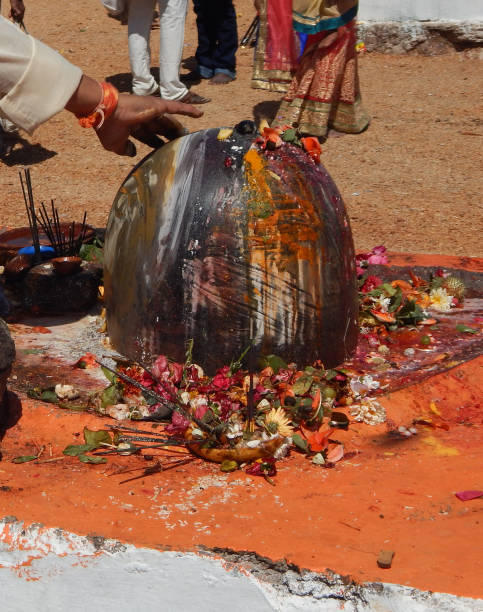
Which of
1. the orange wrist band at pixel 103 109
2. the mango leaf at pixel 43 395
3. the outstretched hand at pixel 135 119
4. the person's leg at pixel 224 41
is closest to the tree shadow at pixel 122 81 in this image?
the person's leg at pixel 224 41

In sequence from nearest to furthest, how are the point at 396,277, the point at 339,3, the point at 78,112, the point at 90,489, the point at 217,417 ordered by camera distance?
the point at 90,489, the point at 217,417, the point at 78,112, the point at 396,277, the point at 339,3

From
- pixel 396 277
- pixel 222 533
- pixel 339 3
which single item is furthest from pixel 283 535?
pixel 339 3

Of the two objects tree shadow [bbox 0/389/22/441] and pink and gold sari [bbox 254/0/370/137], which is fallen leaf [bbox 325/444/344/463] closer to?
tree shadow [bbox 0/389/22/441]

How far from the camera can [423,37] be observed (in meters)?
10.7

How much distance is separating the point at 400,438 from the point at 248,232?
3.60 feet

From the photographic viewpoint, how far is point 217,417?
3.55 metres

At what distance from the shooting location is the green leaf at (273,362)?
12.4ft

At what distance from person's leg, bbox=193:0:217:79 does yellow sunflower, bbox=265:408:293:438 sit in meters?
7.43

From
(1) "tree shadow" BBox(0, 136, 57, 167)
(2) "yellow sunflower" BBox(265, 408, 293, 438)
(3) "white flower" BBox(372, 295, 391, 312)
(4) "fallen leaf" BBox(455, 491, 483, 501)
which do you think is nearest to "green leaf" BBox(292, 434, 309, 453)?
(2) "yellow sunflower" BBox(265, 408, 293, 438)

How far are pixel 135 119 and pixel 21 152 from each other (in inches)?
194

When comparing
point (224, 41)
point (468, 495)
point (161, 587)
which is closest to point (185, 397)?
point (161, 587)

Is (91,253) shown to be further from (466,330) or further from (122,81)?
(122,81)

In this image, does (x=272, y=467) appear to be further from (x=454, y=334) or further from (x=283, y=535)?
(x=454, y=334)

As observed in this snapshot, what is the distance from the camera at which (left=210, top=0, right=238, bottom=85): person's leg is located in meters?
9.82
